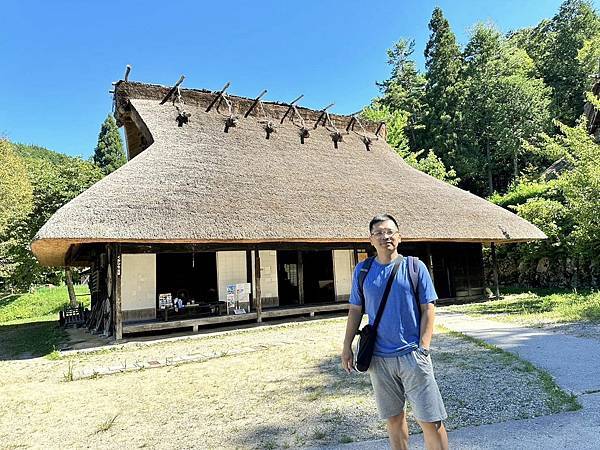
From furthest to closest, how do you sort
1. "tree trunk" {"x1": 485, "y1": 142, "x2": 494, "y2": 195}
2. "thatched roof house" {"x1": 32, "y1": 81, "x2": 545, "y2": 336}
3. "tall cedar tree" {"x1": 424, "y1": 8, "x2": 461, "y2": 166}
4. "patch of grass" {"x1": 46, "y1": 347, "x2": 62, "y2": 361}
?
"tall cedar tree" {"x1": 424, "y1": 8, "x2": 461, "y2": 166}
"tree trunk" {"x1": 485, "y1": 142, "x2": 494, "y2": 195}
"thatched roof house" {"x1": 32, "y1": 81, "x2": 545, "y2": 336}
"patch of grass" {"x1": 46, "y1": 347, "x2": 62, "y2": 361}

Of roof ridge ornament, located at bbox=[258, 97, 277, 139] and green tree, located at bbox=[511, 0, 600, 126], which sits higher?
green tree, located at bbox=[511, 0, 600, 126]

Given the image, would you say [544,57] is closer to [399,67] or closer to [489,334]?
[399,67]

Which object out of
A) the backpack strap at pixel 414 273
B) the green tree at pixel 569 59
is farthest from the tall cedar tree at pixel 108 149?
the backpack strap at pixel 414 273

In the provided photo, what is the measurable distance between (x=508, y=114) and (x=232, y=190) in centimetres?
2369

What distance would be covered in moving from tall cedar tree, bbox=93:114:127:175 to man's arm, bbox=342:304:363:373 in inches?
1564

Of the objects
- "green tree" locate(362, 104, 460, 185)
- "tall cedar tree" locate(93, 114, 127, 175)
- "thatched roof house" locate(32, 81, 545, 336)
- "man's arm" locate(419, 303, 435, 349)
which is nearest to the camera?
"man's arm" locate(419, 303, 435, 349)

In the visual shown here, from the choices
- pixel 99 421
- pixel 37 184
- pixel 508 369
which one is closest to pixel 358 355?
pixel 99 421

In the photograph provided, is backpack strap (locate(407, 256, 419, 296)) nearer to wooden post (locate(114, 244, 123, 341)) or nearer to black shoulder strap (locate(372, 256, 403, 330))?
black shoulder strap (locate(372, 256, 403, 330))

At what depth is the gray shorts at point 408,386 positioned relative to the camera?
2.27 meters

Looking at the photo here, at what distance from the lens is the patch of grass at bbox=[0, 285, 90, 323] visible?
19641 mm

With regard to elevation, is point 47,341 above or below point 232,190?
below

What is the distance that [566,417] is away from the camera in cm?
332

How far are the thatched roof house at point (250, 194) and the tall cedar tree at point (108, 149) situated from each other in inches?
1068

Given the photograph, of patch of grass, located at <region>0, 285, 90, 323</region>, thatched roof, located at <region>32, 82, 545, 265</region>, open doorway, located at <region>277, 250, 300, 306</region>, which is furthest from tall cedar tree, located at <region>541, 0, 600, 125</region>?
patch of grass, located at <region>0, 285, 90, 323</region>
